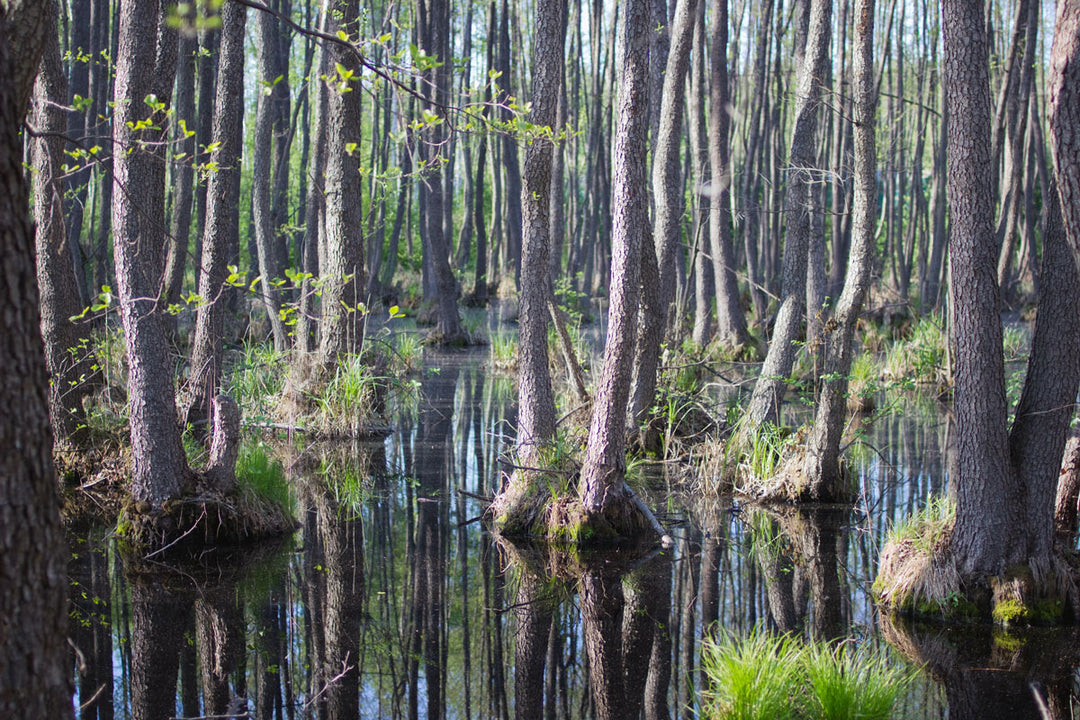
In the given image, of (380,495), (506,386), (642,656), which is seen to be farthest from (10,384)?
(506,386)

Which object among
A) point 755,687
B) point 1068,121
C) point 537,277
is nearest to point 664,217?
point 537,277

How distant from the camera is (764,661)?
405cm

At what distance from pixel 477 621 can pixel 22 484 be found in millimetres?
3575

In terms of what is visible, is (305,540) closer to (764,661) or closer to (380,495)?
(380,495)

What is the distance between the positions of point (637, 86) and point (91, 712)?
194 inches

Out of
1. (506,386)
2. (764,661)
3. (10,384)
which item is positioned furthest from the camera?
(506,386)

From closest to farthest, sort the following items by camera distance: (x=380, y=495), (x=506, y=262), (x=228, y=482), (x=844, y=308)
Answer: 1. (x=228, y=482)
2. (x=844, y=308)
3. (x=380, y=495)
4. (x=506, y=262)

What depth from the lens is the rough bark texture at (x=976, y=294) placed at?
17.5 ft

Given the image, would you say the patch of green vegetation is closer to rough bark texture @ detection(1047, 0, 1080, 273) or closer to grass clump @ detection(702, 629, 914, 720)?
grass clump @ detection(702, 629, 914, 720)

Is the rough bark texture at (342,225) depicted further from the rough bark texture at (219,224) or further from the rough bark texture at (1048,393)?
the rough bark texture at (1048,393)

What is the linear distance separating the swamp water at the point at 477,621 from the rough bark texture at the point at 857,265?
676 mm

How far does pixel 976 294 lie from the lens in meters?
5.39

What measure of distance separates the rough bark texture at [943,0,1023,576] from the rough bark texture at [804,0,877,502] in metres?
2.30

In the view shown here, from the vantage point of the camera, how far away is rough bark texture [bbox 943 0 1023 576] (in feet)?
17.5
